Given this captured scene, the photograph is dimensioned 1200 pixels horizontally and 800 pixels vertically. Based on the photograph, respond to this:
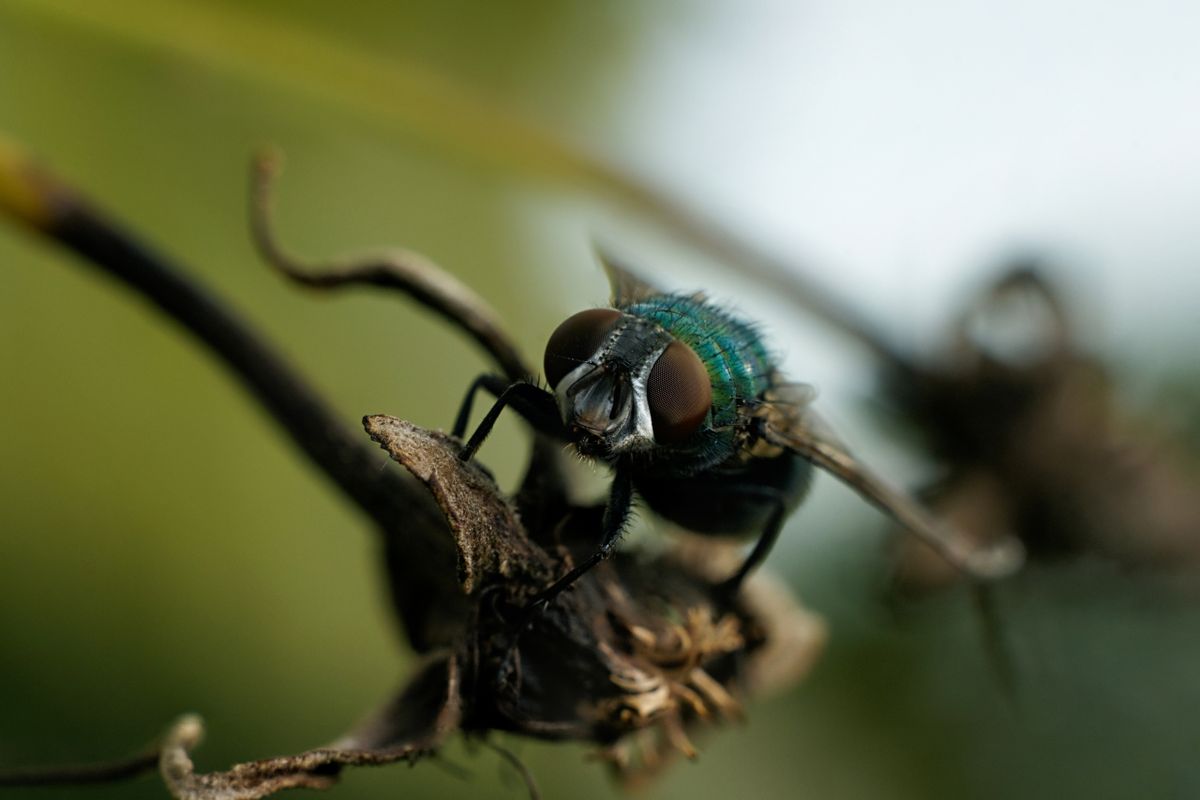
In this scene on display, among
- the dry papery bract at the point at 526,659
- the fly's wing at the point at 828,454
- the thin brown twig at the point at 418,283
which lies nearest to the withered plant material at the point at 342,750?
the dry papery bract at the point at 526,659

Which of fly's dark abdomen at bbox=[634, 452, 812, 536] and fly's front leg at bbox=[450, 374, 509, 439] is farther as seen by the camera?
fly's dark abdomen at bbox=[634, 452, 812, 536]

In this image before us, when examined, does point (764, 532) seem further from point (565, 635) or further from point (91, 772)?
point (91, 772)

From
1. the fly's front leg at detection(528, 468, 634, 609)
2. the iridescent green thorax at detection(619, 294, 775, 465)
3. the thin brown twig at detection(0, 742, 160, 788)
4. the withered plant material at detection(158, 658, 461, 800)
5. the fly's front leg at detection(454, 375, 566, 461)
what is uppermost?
the iridescent green thorax at detection(619, 294, 775, 465)

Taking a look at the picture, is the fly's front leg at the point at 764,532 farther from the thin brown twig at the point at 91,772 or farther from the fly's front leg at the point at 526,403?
the thin brown twig at the point at 91,772

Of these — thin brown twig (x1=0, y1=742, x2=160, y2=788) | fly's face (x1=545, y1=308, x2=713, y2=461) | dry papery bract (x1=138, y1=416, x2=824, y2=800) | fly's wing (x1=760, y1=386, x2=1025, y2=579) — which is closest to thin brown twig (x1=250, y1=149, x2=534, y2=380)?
fly's face (x1=545, y1=308, x2=713, y2=461)

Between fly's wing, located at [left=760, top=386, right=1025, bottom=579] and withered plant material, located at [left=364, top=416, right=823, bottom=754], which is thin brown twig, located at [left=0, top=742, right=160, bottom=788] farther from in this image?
fly's wing, located at [left=760, top=386, right=1025, bottom=579]

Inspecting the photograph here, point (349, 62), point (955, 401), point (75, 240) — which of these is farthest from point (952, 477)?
point (75, 240)

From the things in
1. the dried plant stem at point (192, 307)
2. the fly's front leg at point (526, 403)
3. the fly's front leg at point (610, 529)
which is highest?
the fly's front leg at point (526, 403)
